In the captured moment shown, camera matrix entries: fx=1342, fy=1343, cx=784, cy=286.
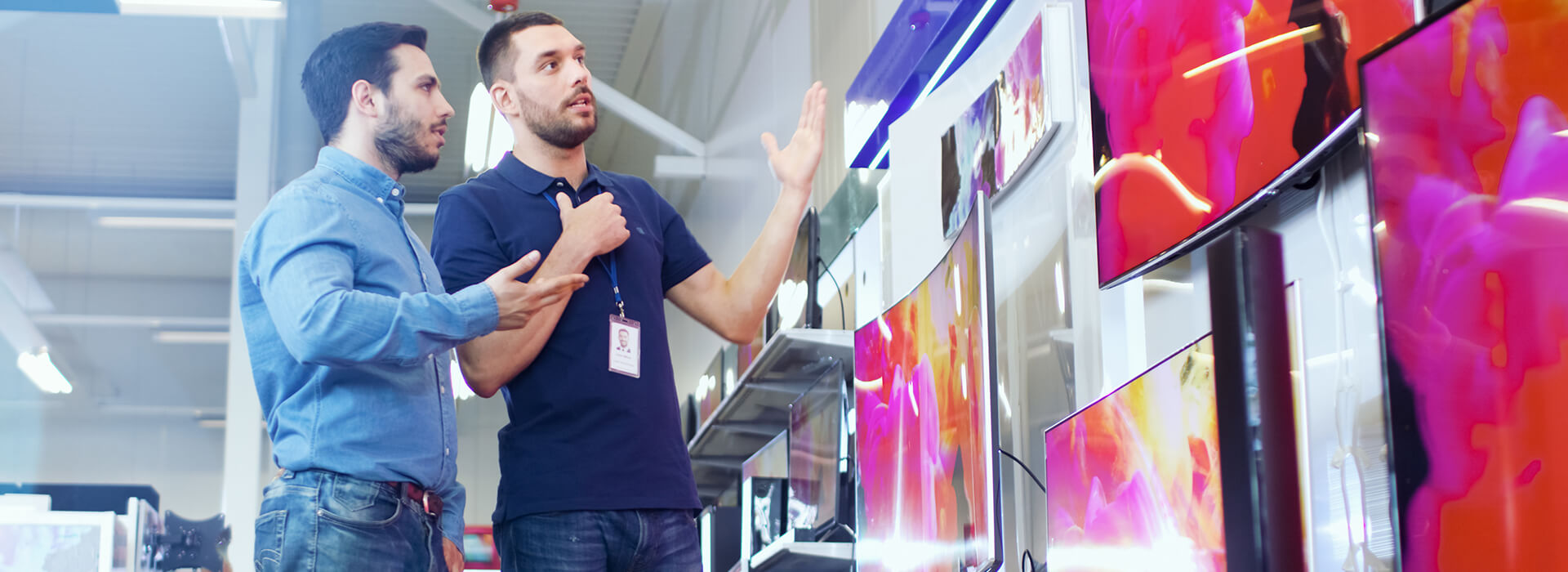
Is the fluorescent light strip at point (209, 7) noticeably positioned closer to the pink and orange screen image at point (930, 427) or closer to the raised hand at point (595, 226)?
the pink and orange screen image at point (930, 427)

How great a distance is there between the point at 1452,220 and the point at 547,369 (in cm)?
119

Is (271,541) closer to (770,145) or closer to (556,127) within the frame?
(556,127)

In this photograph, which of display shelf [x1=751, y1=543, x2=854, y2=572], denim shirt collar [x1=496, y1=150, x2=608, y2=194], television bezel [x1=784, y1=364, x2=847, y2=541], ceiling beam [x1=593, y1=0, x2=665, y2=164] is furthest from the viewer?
ceiling beam [x1=593, y1=0, x2=665, y2=164]

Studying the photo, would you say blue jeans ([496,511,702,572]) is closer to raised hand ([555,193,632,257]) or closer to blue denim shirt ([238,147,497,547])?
blue denim shirt ([238,147,497,547])

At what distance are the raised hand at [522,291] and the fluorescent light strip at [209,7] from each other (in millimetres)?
4210

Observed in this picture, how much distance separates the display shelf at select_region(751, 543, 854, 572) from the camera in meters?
3.31

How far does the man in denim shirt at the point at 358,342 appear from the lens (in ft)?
5.11

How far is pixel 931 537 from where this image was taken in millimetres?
2107

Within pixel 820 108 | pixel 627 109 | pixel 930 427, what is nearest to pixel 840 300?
→ pixel 820 108


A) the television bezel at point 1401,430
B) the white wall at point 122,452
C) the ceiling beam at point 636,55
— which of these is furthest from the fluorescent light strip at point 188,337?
the television bezel at point 1401,430

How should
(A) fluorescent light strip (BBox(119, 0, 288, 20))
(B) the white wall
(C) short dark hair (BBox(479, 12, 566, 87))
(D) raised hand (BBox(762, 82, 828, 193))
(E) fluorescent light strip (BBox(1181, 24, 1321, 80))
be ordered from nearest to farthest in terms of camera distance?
1. (E) fluorescent light strip (BBox(1181, 24, 1321, 80))
2. (C) short dark hair (BBox(479, 12, 566, 87))
3. (D) raised hand (BBox(762, 82, 828, 193))
4. (A) fluorescent light strip (BBox(119, 0, 288, 20))
5. (B) the white wall

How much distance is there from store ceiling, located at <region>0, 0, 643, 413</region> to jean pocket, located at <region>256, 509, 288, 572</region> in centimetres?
625

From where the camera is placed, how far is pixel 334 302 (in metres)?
1.56

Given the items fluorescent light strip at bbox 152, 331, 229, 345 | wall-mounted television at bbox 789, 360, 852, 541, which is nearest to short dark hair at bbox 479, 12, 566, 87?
wall-mounted television at bbox 789, 360, 852, 541
